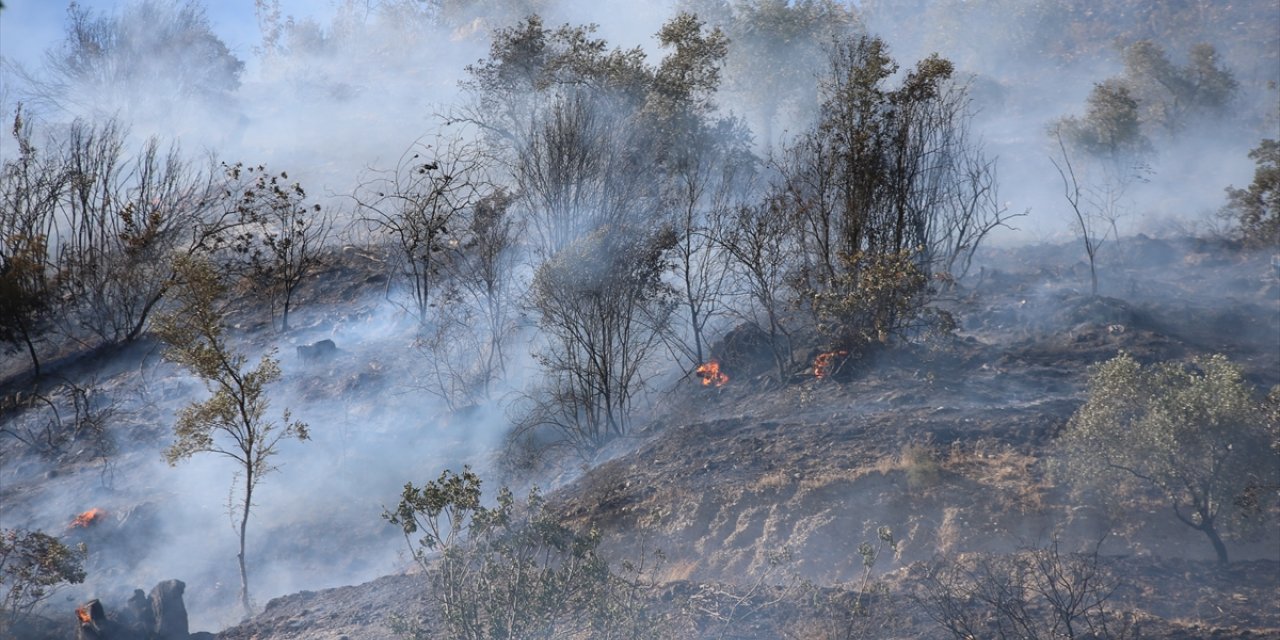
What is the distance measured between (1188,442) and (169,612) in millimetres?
10940

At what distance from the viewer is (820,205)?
54.0ft

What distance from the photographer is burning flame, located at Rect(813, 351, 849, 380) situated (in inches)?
621

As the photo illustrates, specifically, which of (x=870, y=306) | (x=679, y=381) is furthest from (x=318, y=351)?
(x=870, y=306)

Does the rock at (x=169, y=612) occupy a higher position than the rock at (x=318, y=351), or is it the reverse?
the rock at (x=318, y=351)

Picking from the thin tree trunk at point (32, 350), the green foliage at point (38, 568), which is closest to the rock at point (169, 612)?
the green foliage at point (38, 568)

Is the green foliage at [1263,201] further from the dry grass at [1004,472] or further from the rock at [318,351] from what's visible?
the rock at [318,351]

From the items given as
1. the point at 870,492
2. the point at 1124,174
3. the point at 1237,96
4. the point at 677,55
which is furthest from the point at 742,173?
the point at 1237,96

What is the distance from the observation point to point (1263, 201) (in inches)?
839

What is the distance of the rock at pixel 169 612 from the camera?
36.7 ft

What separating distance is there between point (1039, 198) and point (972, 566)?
81.9ft

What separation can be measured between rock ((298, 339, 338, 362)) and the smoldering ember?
0.43 ft

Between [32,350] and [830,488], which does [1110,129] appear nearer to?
[830,488]

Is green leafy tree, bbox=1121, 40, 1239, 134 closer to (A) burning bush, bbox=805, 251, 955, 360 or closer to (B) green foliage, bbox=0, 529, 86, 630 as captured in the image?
(A) burning bush, bbox=805, 251, 955, 360

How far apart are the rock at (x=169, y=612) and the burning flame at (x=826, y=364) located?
951 cm
